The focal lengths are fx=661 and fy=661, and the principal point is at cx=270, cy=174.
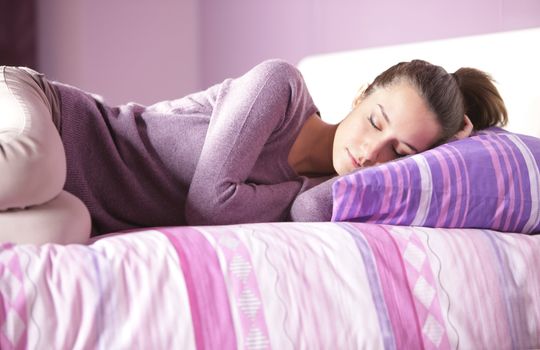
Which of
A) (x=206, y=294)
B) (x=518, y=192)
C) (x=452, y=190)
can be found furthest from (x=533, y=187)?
(x=206, y=294)

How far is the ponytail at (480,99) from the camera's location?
1.65 meters

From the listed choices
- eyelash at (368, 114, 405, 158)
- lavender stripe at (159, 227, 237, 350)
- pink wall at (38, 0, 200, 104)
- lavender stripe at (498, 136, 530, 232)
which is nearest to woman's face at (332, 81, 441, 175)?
eyelash at (368, 114, 405, 158)

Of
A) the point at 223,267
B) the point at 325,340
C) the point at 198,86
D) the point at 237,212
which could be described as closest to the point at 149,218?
the point at 237,212

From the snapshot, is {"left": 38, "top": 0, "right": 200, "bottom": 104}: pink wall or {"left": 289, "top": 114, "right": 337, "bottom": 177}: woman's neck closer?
{"left": 289, "top": 114, "right": 337, "bottom": 177}: woman's neck

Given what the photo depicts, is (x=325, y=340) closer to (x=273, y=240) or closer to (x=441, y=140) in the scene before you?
(x=273, y=240)

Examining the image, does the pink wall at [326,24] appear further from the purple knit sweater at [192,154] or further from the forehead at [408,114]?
the purple knit sweater at [192,154]

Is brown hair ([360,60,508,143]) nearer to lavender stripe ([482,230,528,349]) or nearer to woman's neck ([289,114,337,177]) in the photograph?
woman's neck ([289,114,337,177])

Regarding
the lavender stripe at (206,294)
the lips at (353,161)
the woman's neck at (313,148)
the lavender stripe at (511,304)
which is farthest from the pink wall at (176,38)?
the lavender stripe at (206,294)

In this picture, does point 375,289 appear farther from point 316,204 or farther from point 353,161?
point 353,161

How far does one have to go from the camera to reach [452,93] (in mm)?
1525

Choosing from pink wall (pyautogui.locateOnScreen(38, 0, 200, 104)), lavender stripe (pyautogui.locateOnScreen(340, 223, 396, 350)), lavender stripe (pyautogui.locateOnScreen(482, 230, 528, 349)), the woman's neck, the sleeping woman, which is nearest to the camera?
lavender stripe (pyautogui.locateOnScreen(340, 223, 396, 350))

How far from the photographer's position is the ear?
1554 mm

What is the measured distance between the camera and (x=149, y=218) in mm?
1438

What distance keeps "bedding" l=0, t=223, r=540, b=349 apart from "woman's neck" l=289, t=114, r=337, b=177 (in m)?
0.45
